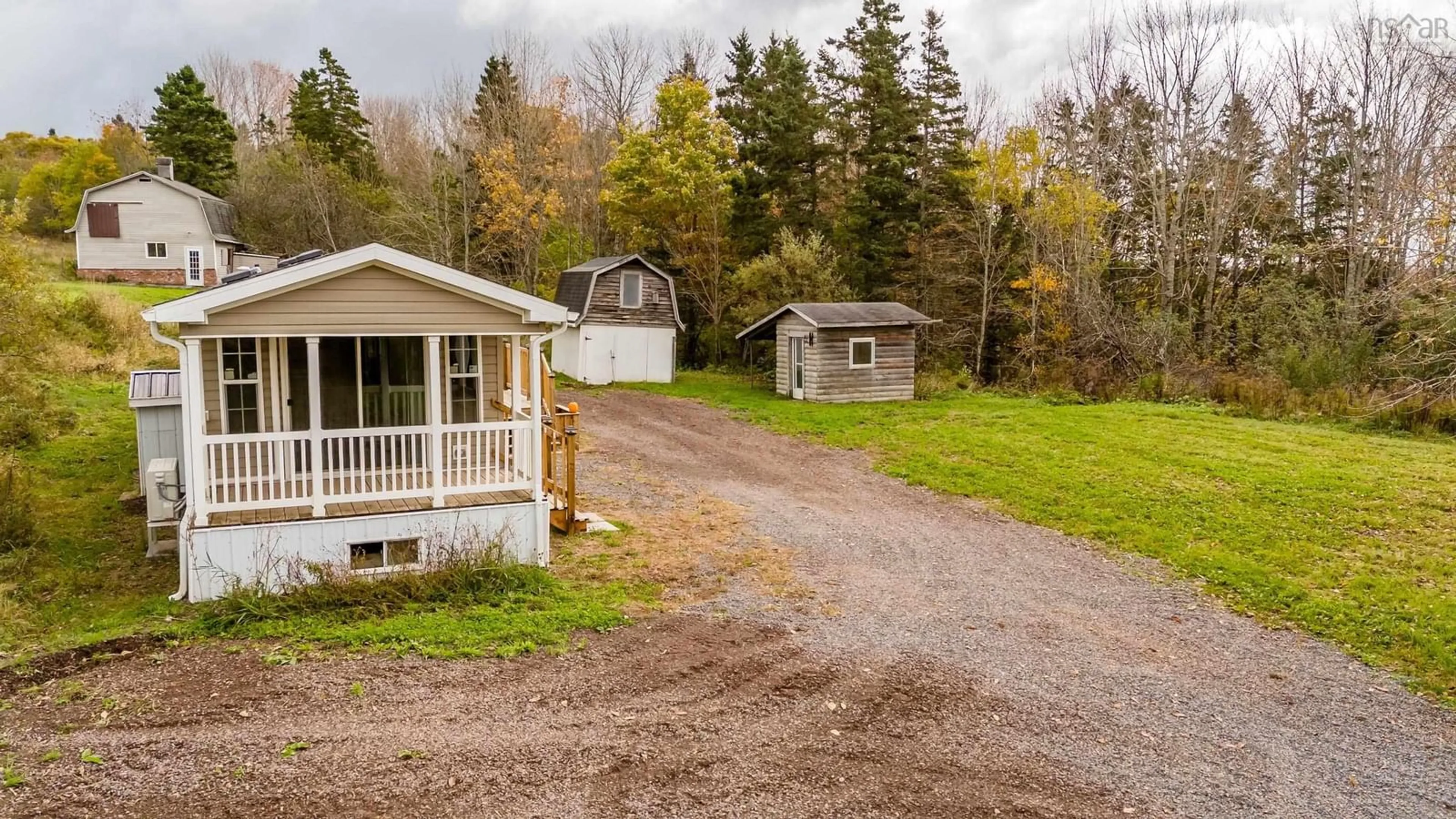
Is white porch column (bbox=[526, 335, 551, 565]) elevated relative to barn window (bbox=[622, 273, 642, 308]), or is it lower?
lower

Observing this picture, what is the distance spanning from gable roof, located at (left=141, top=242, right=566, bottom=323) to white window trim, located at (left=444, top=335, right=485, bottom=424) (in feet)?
6.80

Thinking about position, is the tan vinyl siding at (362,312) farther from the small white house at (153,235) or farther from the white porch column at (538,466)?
the small white house at (153,235)

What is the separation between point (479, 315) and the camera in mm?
8750

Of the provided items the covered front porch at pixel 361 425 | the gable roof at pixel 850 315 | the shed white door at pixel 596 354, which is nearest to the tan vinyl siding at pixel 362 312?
the covered front porch at pixel 361 425

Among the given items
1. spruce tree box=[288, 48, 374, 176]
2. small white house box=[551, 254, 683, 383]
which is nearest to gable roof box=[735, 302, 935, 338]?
small white house box=[551, 254, 683, 383]

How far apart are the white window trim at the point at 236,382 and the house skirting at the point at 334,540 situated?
225 cm

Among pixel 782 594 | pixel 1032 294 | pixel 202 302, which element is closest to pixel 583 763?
pixel 782 594

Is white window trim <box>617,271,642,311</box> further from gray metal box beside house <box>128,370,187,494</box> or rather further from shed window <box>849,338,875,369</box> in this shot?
gray metal box beside house <box>128,370,187,494</box>

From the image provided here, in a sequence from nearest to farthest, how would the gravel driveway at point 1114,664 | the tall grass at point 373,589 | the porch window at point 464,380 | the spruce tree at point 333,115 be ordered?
the gravel driveway at point 1114,664 → the tall grass at point 373,589 → the porch window at point 464,380 → the spruce tree at point 333,115

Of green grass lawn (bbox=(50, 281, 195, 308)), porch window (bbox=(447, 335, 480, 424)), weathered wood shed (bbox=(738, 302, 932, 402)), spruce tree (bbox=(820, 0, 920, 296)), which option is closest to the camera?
porch window (bbox=(447, 335, 480, 424))

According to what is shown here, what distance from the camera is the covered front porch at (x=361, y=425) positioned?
8250mm

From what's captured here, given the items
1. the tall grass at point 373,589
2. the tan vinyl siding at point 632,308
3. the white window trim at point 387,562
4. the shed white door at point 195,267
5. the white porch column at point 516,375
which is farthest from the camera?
the shed white door at point 195,267

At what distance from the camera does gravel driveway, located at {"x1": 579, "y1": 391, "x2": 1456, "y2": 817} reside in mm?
5414

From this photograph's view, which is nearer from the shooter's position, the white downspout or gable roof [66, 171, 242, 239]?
the white downspout
